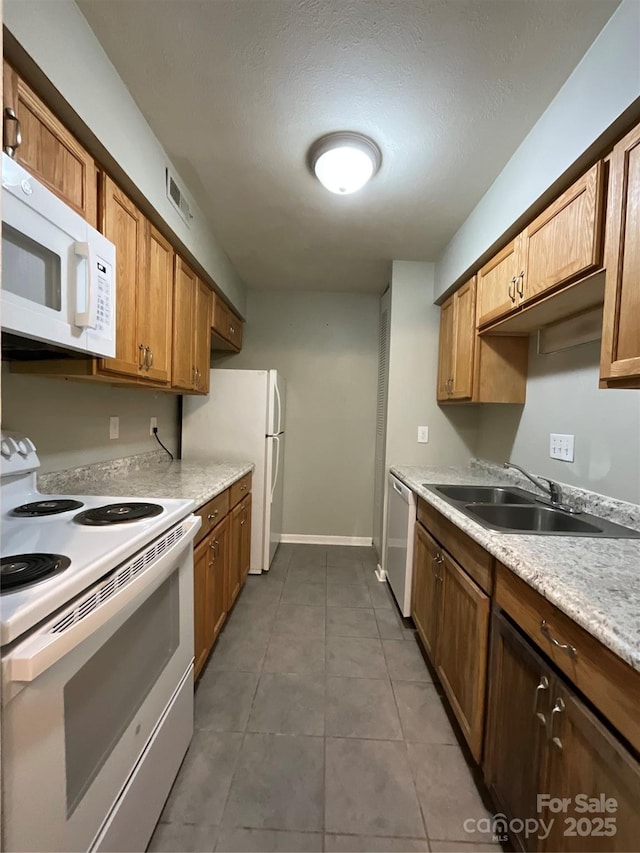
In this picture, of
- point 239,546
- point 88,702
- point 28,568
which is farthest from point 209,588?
point 28,568

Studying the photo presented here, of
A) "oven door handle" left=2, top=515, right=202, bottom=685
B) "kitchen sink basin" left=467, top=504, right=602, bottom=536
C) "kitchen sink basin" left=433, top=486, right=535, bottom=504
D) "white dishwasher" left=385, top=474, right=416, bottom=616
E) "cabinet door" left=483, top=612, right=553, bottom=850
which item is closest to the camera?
"oven door handle" left=2, top=515, right=202, bottom=685

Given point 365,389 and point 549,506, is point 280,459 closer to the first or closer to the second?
point 365,389

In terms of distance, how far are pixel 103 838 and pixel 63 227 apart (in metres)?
1.49

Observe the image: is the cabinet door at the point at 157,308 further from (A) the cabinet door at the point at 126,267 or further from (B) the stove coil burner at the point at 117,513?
(B) the stove coil burner at the point at 117,513

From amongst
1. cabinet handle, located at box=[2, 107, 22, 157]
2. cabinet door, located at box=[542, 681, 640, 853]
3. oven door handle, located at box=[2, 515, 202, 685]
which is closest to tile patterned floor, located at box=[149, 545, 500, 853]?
cabinet door, located at box=[542, 681, 640, 853]

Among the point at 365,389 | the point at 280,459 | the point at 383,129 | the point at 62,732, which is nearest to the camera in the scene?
the point at 62,732

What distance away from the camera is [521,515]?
1.76 meters

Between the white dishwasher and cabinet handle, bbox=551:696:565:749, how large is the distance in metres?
1.28

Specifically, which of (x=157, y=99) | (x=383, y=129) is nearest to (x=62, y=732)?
(x=157, y=99)

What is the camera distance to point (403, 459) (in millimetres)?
2832

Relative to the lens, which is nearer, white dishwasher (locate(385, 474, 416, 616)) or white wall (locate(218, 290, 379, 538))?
white dishwasher (locate(385, 474, 416, 616))

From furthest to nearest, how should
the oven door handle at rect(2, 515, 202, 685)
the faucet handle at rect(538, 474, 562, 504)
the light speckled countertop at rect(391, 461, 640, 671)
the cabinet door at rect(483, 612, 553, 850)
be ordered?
the faucet handle at rect(538, 474, 562, 504) → the cabinet door at rect(483, 612, 553, 850) → the light speckled countertop at rect(391, 461, 640, 671) → the oven door handle at rect(2, 515, 202, 685)

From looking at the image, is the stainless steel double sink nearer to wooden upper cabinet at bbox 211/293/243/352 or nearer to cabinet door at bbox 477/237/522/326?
cabinet door at bbox 477/237/522/326

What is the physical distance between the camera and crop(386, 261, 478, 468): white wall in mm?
2801
